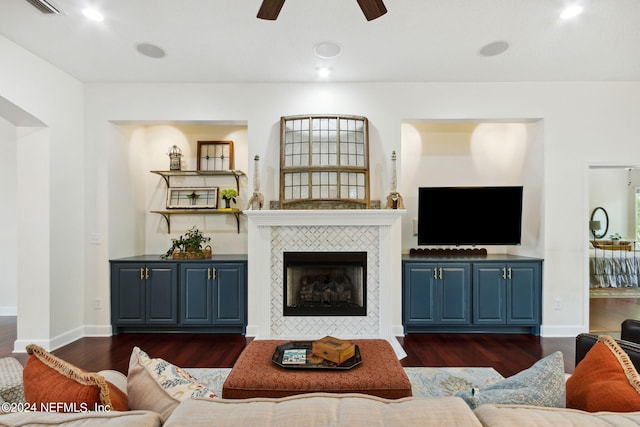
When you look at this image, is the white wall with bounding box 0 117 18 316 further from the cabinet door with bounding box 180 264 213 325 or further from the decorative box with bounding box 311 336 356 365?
the decorative box with bounding box 311 336 356 365

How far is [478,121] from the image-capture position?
13.0 feet

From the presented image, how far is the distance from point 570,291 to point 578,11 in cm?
300

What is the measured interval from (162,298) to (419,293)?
121 inches

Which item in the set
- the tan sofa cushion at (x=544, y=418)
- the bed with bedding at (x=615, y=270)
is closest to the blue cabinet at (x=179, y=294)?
the tan sofa cushion at (x=544, y=418)

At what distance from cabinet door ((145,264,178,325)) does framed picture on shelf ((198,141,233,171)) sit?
1.52 meters

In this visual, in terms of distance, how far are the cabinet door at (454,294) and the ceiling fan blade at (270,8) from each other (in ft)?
10.3

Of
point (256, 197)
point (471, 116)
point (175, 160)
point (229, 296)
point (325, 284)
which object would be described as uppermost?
point (471, 116)

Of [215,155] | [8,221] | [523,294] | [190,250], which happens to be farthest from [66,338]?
[523,294]

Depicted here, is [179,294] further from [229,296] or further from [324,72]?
[324,72]

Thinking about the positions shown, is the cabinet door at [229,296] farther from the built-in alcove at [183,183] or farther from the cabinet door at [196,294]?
the built-in alcove at [183,183]

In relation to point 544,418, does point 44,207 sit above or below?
above

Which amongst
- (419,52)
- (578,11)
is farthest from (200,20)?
(578,11)

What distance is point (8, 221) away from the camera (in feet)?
15.3

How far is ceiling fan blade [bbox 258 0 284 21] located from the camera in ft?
6.20
